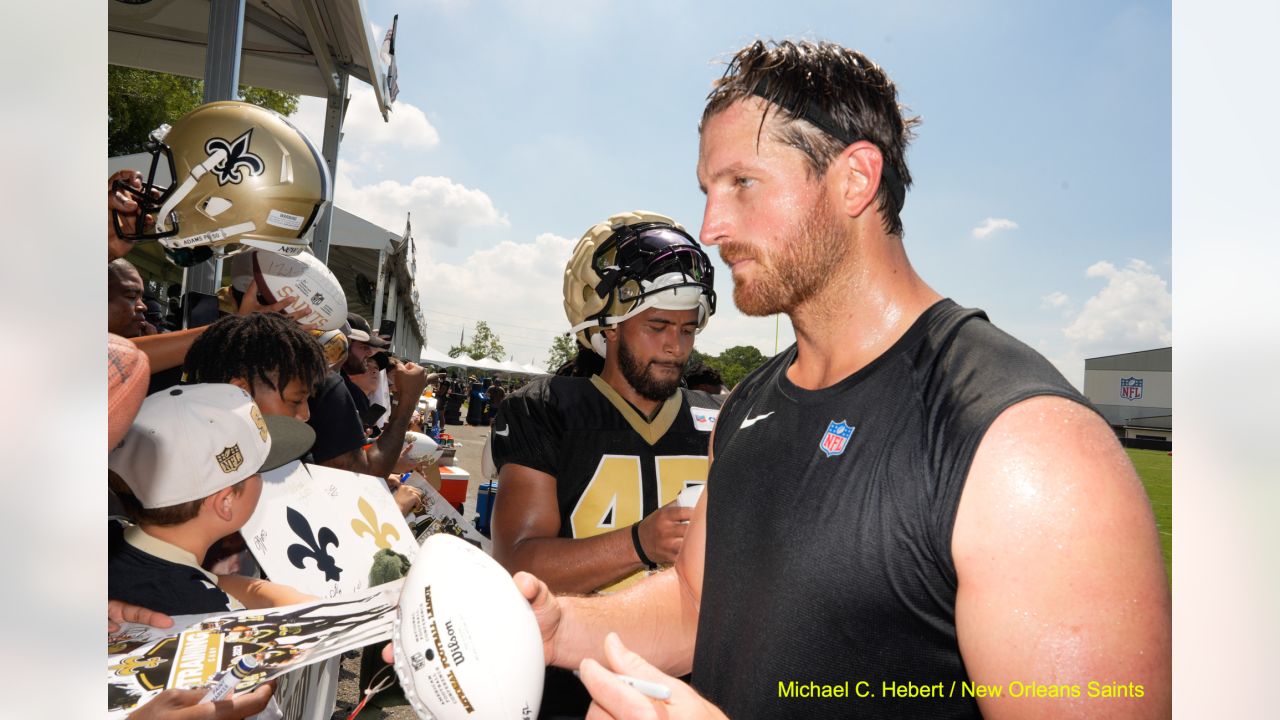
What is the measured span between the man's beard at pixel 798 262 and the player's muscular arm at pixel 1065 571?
0.67 m

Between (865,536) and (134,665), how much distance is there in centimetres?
178

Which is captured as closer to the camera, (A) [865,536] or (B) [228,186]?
(A) [865,536]

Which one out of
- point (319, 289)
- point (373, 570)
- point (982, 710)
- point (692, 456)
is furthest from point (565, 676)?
point (319, 289)

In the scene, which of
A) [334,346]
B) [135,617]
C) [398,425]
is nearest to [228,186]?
[334,346]

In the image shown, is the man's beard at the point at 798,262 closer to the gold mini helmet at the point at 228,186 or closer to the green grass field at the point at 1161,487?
the green grass field at the point at 1161,487

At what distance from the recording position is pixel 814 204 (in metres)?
1.79

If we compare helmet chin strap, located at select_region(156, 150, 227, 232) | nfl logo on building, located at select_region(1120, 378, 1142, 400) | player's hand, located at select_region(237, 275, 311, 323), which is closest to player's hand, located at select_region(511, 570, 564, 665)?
helmet chin strap, located at select_region(156, 150, 227, 232)

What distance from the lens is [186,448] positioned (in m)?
2.41

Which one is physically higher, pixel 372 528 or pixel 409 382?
pixel 409 382

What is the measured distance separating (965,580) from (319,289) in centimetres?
413

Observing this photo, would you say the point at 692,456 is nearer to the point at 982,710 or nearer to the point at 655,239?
the point at 655,239

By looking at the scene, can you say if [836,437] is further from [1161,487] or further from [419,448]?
[1161,487]

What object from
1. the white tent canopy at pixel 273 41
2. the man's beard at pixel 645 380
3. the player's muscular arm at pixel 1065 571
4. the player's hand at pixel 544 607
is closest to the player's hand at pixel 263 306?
the man's beard at pixel 645 380

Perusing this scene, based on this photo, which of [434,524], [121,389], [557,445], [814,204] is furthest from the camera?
[434,524]
